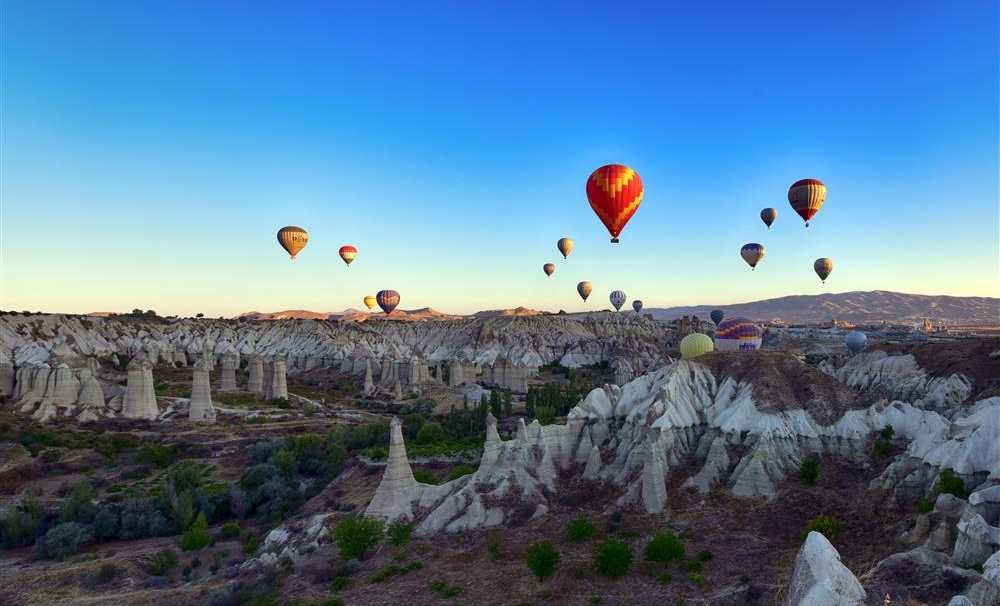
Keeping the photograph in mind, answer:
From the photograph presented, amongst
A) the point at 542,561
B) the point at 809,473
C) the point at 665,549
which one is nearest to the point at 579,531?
the point at 542,561

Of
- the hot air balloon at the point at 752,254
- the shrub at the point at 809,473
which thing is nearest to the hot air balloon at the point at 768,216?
the hot air balloon at the point at 752,254

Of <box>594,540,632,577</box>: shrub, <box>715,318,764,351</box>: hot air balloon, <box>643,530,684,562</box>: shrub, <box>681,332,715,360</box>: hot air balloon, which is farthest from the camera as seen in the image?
<box>715,318,764,351</box>: hot air balloon

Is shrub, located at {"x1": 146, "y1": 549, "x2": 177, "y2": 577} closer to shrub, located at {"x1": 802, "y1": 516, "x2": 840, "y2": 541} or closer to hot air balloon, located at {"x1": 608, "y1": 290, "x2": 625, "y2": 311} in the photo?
shrub, located at {"x1": 802, "y1": 516, "x2": 840, "y2": 541}

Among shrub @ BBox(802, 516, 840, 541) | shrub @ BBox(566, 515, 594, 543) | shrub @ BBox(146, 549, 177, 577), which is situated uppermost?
shrub @ BBox(802, 516, 840, 541)

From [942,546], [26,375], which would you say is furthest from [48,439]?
[942,546]

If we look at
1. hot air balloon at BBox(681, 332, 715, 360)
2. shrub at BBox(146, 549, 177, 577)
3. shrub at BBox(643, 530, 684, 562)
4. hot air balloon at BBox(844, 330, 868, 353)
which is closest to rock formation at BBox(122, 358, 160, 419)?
shrub at BBox(146, 549, 177, 577)
